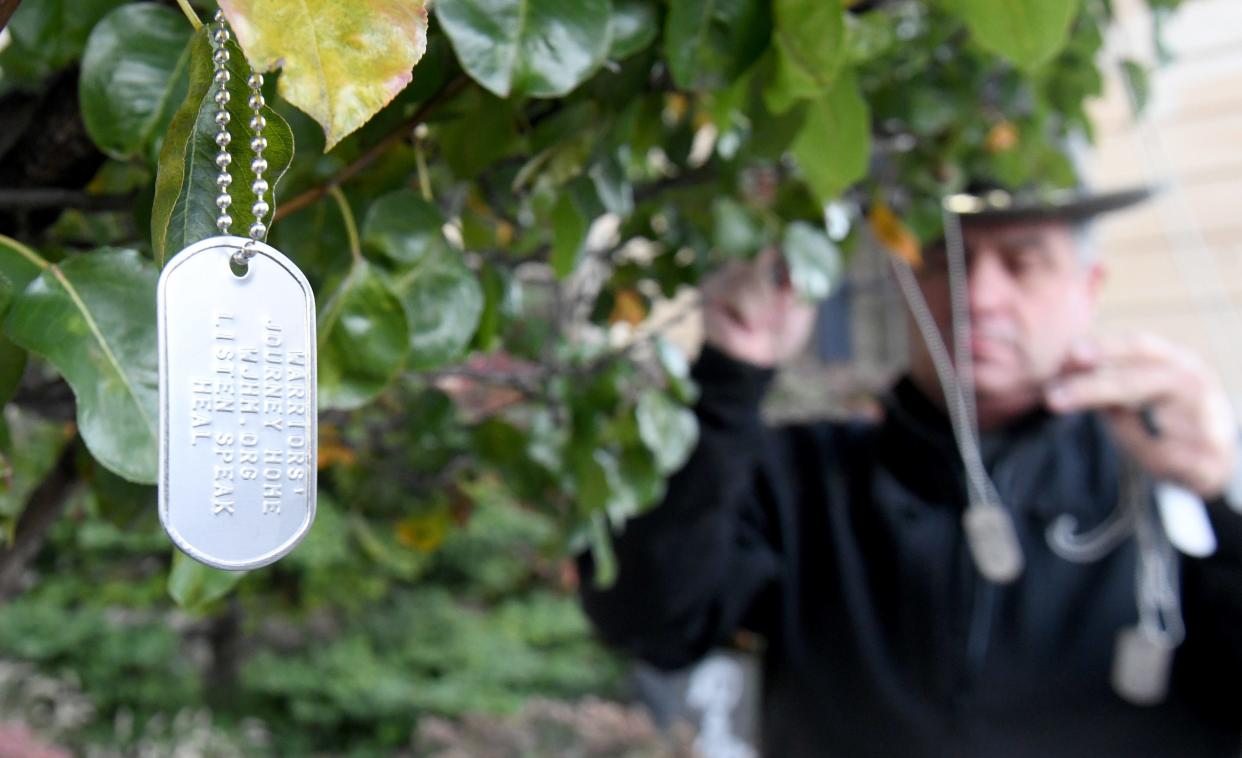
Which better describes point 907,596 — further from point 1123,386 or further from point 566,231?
point 566,231

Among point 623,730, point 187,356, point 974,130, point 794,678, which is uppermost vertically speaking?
point 187,356

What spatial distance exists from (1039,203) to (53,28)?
52.6 inches

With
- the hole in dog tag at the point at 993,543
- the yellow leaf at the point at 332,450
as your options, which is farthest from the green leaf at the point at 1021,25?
the hole in dog tag at the point at 993,543

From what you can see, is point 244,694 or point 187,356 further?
point 244,694

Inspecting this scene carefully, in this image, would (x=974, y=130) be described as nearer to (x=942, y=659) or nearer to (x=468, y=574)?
(x=942, y=659)

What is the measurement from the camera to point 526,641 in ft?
11.6

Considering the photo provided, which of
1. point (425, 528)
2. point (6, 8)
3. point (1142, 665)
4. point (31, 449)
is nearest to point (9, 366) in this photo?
point (6, 8)

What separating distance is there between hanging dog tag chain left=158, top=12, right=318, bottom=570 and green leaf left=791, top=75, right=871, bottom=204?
338mm

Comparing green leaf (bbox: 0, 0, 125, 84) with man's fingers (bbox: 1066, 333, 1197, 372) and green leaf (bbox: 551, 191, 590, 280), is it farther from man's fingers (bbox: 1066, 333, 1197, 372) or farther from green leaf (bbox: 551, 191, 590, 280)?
man's fingers (bbox: 1066, 333, 1197, 372)

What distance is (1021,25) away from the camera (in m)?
0.51

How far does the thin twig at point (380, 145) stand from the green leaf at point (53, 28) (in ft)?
0.37

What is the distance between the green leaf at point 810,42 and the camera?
476 millimetres

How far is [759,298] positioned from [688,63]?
95 centimetres

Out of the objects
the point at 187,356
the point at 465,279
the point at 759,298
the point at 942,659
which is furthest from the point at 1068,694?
the point at 187,356
